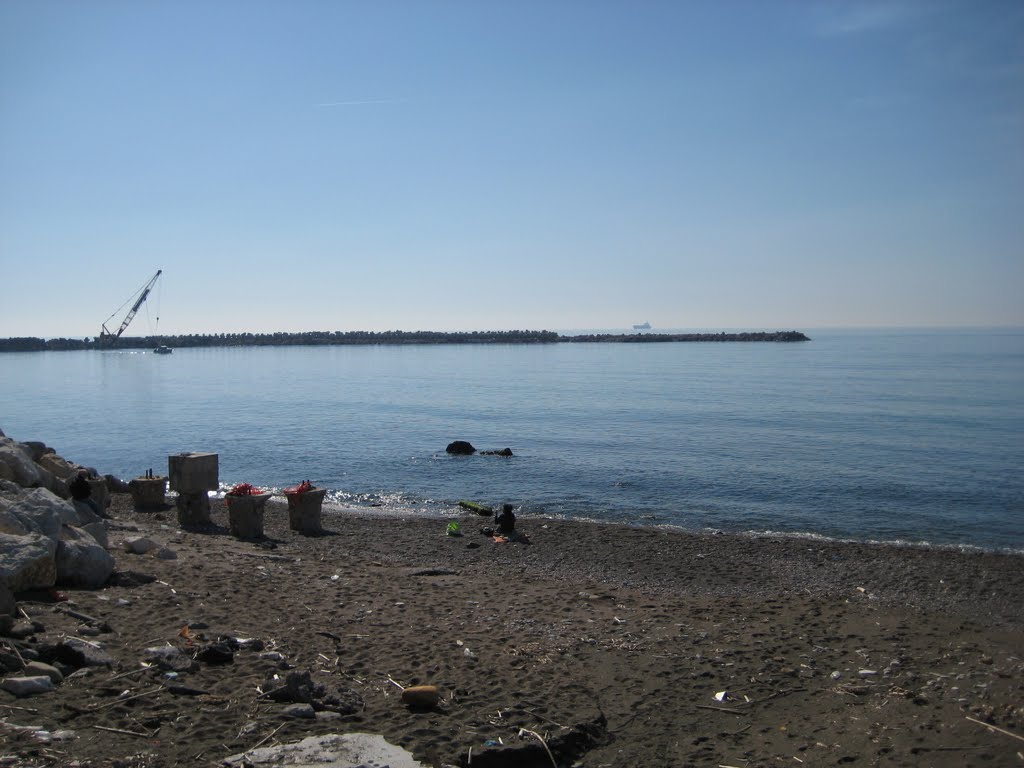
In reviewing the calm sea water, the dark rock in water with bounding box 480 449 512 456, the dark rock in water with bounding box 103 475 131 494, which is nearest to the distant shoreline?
the calm sea water

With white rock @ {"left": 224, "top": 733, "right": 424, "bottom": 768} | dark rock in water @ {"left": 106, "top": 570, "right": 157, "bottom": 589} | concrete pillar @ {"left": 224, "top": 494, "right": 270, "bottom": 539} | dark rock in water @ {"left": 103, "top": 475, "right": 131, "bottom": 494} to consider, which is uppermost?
dark rock in water @ {"left": 106, "top": 570, "right": 157, "bottom": 589}

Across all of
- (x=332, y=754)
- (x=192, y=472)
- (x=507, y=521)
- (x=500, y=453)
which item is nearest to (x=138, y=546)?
(x=192, y=472)

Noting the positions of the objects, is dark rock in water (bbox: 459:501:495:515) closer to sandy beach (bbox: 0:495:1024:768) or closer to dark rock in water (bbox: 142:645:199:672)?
sandy beach (bbox: 0:495:1024:768)

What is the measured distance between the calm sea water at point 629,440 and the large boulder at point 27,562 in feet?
41.8

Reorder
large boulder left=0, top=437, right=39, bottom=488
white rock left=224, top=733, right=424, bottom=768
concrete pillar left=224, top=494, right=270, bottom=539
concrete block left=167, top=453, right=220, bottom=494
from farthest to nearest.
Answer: concrete block left=167, top=453, right=220, bottom=494 → concrete pillar left=224, top=494, right=270, bottom=539 → large boulder left=0, top=437, right=39, bottom=488 → white rock left=224, top=733, right=424, bottom=768

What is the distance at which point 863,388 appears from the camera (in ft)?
166

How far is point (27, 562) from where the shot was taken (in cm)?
734

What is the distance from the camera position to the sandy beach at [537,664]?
575cm

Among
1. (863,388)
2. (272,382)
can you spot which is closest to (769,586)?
(863,388)

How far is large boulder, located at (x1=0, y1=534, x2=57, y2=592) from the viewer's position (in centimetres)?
712

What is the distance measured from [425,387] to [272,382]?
17565 millimetres

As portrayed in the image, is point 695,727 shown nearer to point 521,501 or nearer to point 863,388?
point 521,501

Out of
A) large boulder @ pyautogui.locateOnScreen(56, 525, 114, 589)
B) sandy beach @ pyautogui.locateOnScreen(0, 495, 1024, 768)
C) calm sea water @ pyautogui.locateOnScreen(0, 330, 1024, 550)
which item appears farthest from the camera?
calm sea water @ pyautogui.locateOnScreen(0, 330, 1024, 550)

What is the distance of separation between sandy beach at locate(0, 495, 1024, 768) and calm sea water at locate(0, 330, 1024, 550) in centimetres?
651
